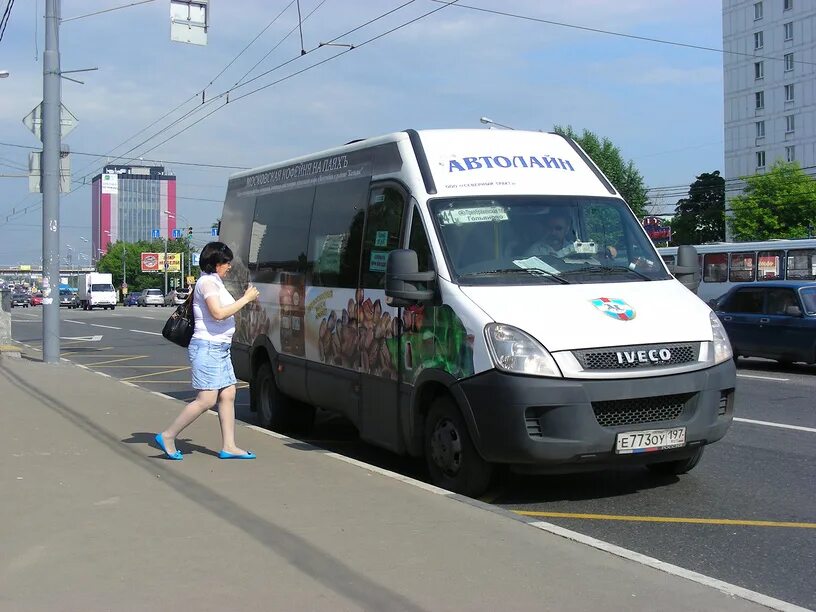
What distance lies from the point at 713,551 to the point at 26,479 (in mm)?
4636

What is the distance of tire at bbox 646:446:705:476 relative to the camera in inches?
278

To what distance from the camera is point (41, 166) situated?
1814 cm

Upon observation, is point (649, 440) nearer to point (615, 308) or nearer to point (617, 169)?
point (615, 308)

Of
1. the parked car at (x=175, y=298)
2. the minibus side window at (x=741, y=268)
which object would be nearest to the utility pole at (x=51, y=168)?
the minibus side window at (x=741, y=268)

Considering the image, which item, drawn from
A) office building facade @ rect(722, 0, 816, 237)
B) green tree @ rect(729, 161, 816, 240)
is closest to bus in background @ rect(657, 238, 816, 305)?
green tree @ rect(729, 161, 816, 240)

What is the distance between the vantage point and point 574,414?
5.95 meters

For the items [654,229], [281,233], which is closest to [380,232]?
[281,233]

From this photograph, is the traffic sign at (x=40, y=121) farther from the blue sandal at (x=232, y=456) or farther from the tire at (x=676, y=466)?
the tire at (x=676, y=466)

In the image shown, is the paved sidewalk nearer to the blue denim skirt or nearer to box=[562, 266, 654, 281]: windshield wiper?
the blue denim skirt

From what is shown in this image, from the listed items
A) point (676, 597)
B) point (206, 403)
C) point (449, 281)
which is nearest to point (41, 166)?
point (206, 403)

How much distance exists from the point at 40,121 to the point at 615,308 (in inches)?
592

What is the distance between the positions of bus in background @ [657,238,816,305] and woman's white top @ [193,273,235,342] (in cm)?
2087

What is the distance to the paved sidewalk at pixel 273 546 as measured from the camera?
4.23m

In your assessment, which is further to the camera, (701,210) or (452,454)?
(701,210)
